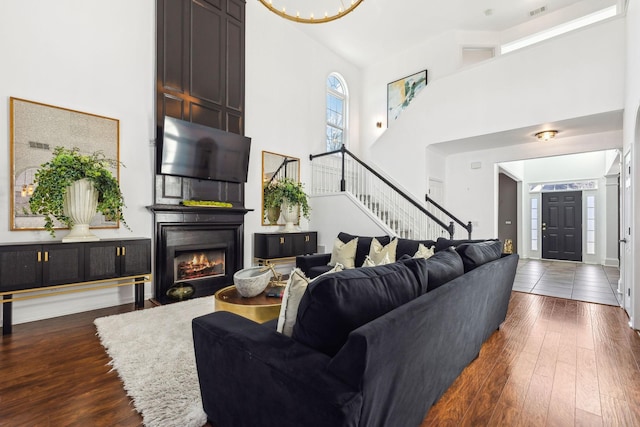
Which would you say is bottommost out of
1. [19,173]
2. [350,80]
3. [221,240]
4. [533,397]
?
[533,397]

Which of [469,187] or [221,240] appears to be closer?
[221,240]

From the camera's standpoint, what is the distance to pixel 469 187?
22.4 ft

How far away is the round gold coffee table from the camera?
8.16 feet

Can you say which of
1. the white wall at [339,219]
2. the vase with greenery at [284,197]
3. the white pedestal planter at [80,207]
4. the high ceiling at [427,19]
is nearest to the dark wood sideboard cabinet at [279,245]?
the vase with greenery at [284,197]

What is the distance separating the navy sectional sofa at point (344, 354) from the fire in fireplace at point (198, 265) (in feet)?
10.2

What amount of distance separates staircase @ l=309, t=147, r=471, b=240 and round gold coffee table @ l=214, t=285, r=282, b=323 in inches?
124

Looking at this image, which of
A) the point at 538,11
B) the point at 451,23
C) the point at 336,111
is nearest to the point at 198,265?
the point at 336,111

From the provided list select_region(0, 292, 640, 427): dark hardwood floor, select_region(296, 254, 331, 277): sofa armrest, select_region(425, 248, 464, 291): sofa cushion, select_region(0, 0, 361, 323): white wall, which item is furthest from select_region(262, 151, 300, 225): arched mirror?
select_region(425, 248, 464, 291): sofa cushion

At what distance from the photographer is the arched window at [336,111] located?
7552 millimetres

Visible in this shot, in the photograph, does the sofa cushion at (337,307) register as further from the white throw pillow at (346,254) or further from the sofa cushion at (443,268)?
the white throw pillow at (346,254)

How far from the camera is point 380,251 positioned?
12.8 ft

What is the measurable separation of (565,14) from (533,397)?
297 inches

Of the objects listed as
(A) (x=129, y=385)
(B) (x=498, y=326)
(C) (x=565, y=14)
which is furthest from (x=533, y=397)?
(C) (x=565, y=14)

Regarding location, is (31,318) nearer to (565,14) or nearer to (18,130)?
(18,130)
